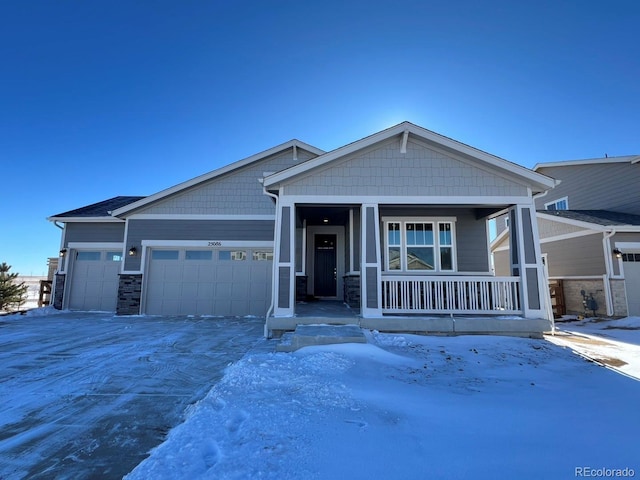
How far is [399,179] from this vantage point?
6.72 metres

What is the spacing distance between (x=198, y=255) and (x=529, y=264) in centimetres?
954

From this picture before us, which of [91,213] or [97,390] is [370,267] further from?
[91,213]

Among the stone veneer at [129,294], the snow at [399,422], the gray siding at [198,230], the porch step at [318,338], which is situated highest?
the gray siding at [198,230]

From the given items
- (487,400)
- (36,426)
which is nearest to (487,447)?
(487,400)

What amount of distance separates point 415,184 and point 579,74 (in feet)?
29.5

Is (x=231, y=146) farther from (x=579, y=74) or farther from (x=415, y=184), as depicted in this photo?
(x=579, y=74)

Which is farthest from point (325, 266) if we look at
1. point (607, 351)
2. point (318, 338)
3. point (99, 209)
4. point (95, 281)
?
point (99, 209)

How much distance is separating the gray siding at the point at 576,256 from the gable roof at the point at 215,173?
10567 millimetres

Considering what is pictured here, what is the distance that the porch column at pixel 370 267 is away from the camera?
641 centimetres

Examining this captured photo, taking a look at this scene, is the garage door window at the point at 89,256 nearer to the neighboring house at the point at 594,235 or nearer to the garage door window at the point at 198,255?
the garage door window at the point at 198,255

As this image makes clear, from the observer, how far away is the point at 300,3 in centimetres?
924

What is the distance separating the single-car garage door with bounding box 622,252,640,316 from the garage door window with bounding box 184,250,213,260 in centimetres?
1442

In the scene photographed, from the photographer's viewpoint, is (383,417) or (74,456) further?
(383,417)

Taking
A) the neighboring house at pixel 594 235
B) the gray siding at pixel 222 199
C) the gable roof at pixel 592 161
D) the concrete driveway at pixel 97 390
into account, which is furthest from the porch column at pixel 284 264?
the gable roof at pixel 592 161
